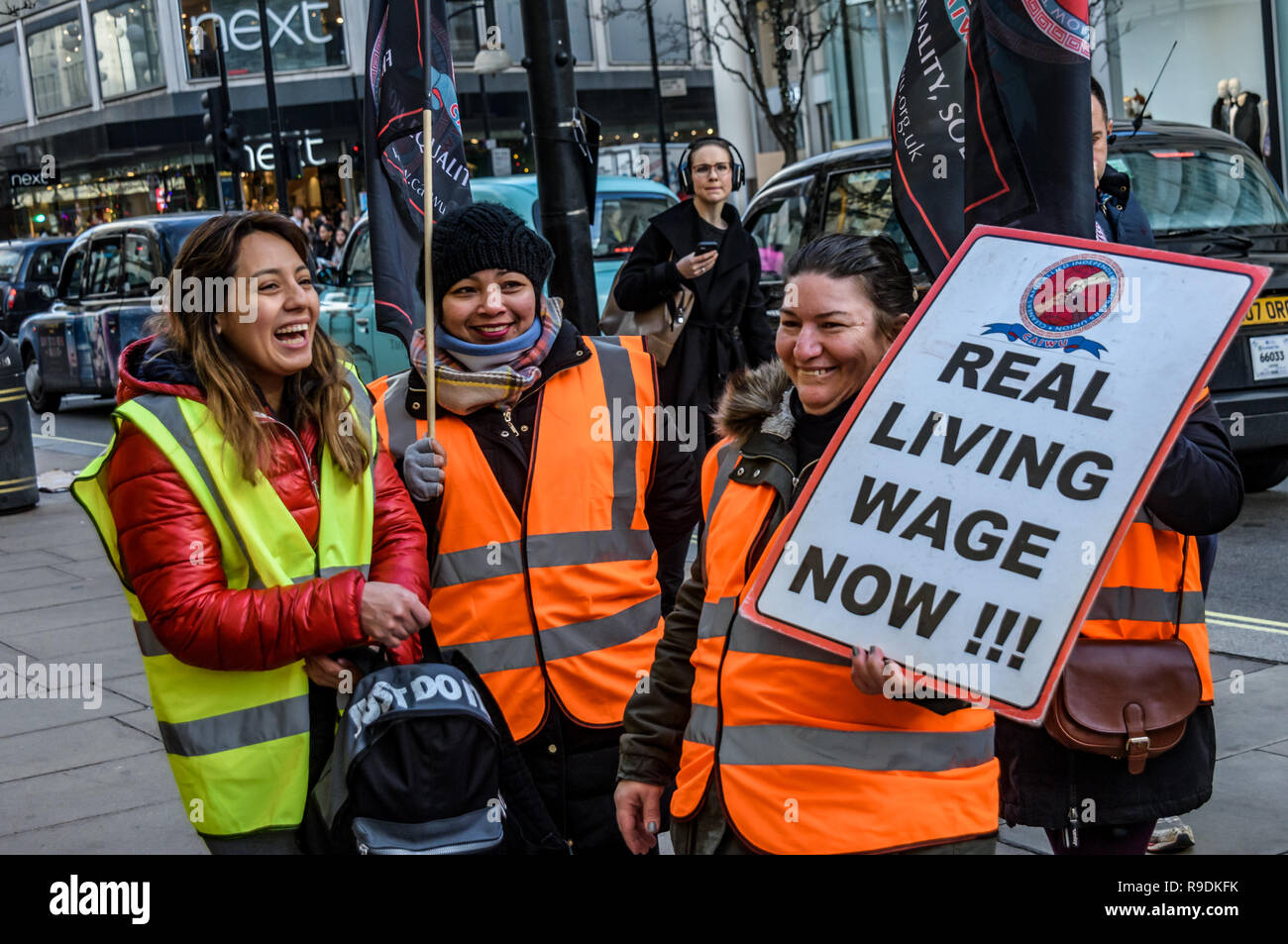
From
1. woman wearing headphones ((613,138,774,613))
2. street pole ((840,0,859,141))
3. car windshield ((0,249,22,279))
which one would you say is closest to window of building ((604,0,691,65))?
street pole ((840,0,859,141))

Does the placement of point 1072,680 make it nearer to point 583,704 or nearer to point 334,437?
point 583,704

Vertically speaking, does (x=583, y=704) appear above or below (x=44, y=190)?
below

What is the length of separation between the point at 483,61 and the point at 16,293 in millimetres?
8550

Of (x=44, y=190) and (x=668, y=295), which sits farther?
(x=44, y=190)

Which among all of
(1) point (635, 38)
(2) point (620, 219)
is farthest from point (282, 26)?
(2) point (620, 219)

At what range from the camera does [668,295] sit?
670 cm

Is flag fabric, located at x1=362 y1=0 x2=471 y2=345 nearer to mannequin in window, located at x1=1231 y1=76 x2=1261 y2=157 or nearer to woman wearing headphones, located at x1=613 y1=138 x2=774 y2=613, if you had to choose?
woman wearing headphones, located at x1=613 y1=138 x2=774 y2=613

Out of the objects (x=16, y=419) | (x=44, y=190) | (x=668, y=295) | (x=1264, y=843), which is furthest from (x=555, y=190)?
(x=44, y=190)

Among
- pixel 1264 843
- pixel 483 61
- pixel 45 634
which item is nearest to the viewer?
pixel 1264 843

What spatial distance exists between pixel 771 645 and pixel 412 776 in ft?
2.15

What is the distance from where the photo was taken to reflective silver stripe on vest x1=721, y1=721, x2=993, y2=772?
234 centimetres

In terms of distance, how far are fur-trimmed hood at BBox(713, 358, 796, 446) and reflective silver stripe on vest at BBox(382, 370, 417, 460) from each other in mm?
829

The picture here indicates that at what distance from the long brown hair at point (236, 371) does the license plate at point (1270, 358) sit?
589 cm

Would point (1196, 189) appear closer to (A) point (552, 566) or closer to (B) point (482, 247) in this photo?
(B) point (482, 247)
